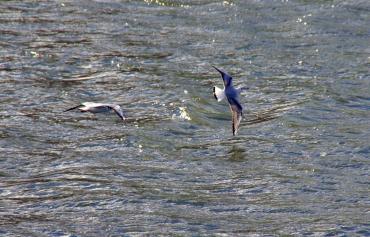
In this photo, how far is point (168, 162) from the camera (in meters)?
7.51

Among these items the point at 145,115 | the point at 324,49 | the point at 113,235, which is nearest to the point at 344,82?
the point at 324,49

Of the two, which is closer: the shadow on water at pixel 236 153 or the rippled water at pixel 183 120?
the rippled water at pixel 183 120

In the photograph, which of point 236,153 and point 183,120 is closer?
point 236,153

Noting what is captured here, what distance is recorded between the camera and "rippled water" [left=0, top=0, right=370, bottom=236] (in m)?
6.52

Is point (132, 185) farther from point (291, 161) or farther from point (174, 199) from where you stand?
point (291, 161)

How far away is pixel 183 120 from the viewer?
853cm

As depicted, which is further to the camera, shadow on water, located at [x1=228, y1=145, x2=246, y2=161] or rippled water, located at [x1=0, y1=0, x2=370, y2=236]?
shadow on water, located at [x1=228, y1=145, x2=246, y2=161]

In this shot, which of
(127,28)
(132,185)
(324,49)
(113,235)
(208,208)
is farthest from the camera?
(127,28)

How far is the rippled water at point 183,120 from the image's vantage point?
6516 mm

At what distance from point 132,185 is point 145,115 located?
1686 millimetres

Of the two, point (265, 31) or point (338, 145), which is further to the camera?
point (265, 31)

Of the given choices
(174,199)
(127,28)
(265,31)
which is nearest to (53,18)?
(127,28)

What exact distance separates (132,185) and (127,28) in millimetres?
4548

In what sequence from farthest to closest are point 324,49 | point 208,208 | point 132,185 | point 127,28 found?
1. point 127,28
2. point 324,49
3. point 132,185
4. point 208,208
